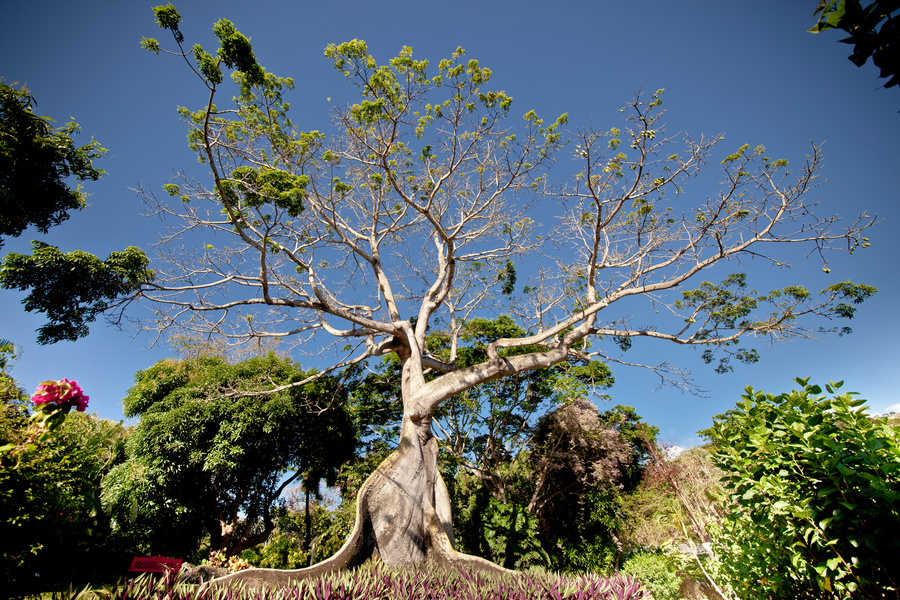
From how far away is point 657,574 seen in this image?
7680mm

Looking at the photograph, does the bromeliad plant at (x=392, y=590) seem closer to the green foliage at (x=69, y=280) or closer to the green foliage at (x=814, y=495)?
the green foliage at (x=814, y=495)

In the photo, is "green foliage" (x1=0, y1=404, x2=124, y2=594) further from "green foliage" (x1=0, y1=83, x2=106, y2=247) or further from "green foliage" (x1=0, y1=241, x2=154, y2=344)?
"green foliage" (x1=0, y1=83, x2=106, y2=247)

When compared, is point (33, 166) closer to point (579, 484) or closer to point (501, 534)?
point (501, 534)

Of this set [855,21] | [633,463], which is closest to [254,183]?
[855,21]

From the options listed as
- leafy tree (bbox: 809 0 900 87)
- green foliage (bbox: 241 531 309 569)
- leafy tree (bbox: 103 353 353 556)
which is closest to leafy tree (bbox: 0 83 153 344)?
leafy tree (bbox: 103 353 353 556)

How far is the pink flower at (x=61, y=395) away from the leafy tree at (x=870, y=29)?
536 cm

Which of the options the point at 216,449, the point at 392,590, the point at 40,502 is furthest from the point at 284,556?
the point at 392,590

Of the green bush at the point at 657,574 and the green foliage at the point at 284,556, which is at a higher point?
the green bush at the point at 657,574

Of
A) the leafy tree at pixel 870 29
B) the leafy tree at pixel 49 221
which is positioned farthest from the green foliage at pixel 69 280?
the leafy tree at pixel 870 29

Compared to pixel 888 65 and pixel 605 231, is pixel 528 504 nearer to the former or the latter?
pixel 605 231

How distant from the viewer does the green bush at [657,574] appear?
706 cm

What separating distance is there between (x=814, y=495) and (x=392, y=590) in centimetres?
331

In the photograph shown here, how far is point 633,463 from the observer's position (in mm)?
11867

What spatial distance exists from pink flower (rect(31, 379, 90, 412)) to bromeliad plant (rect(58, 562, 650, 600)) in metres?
1.57
